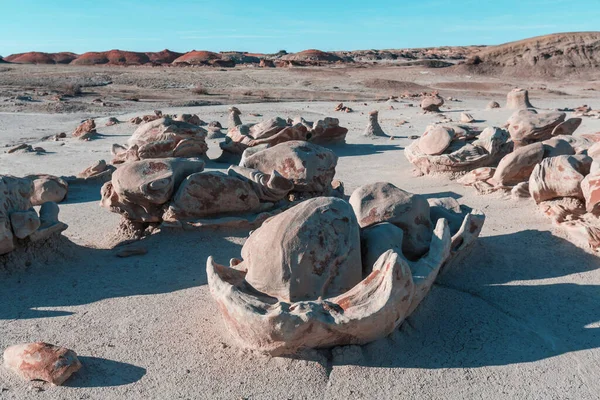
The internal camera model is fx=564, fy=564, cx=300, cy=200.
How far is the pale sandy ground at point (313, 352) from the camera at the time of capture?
3.05 meters

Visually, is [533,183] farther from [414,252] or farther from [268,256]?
[268,256]

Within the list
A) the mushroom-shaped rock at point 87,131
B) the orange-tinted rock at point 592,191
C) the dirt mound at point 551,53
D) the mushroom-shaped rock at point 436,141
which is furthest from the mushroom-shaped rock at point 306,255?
the dirt mound at point 551,53

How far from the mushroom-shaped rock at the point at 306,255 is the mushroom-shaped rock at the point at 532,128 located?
244 inches

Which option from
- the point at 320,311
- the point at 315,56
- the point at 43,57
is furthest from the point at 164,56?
the point at 320,311

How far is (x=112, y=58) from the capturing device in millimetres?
47281

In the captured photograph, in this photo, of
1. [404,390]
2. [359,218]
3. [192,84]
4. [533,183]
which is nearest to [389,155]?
[533,183]

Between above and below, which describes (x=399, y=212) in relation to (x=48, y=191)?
above

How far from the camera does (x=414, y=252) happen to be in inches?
168

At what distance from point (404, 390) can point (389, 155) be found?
7.55 metres

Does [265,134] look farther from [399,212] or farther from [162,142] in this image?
[399,212]

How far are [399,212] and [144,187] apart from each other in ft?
8.18

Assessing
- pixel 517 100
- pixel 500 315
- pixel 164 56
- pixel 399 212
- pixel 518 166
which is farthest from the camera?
pixel 164 56

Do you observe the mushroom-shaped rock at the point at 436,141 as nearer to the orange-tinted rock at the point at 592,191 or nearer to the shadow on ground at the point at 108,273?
the orange-tinted rock at the point at 592,191

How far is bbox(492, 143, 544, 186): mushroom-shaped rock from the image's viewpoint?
6.85 metres
